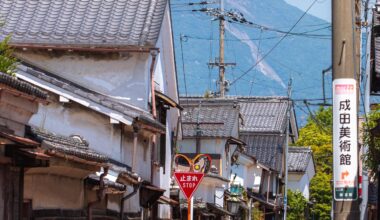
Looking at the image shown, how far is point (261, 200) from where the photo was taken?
192ft

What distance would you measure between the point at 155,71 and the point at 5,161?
1526 cm

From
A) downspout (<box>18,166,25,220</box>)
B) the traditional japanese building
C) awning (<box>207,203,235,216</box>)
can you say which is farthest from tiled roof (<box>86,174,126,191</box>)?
awning (<box>207,203,235,216</box>)

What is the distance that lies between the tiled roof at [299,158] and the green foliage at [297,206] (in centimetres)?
309

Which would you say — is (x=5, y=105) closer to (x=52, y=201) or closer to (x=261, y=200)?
(x=52, y=201)

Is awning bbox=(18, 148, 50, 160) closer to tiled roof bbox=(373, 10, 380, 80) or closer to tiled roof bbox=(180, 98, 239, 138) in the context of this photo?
tiled roof bbox=(373, 10, 380, 80)

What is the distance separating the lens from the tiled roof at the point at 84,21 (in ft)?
94.6

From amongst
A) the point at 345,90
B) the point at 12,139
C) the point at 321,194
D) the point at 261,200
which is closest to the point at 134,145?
the point at 12,139

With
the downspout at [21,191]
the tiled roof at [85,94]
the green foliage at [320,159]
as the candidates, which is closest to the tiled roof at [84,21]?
the tiled roof at [85,94]

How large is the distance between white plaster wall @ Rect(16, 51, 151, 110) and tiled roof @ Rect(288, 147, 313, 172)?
140 ft

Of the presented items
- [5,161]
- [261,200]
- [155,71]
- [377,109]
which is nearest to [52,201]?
[5,161]

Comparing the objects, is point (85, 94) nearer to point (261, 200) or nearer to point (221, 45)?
point (261, 200)

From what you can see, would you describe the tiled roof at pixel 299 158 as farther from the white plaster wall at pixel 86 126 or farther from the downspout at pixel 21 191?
the downspout at pixel 21 191

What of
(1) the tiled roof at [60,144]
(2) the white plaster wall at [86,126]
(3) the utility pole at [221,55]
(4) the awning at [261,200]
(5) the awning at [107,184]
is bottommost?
(5) the awning at [107,184]

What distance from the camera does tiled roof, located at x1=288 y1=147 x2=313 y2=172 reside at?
70.6 m
